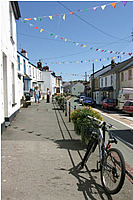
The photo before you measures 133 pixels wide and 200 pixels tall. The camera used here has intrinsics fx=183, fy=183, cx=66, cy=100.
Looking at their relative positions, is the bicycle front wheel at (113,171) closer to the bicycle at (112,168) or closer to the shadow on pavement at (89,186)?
the bicycle at (112,168)

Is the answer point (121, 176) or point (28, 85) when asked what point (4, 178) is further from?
point (28, 85)

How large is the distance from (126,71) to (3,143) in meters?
24.9

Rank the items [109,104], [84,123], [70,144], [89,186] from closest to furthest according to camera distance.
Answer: [89,186] < [84,123] < [70,144] < [109,104]

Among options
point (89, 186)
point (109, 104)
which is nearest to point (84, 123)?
point (89, 186)

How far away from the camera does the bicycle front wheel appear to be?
8.63ft

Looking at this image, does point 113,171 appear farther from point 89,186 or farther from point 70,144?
point 70,144

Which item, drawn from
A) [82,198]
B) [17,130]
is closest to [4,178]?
[82,198]

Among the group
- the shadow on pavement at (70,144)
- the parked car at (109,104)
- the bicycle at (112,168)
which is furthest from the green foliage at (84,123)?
the parked car at (109,104)

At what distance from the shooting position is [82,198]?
2.93m

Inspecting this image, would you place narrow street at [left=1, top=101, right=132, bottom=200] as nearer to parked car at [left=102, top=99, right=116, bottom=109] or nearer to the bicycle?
the bicycle

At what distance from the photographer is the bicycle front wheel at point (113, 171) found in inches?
104

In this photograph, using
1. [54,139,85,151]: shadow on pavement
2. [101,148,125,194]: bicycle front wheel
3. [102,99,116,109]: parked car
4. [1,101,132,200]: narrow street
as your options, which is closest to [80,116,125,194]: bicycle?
[101,148,125,194]: bicycle front wheel

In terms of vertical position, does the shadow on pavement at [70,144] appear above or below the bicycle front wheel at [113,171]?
below

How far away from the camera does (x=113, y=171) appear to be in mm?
2842
